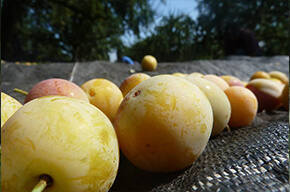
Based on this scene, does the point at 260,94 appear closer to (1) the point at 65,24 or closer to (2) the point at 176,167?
(2) the point at 176,167

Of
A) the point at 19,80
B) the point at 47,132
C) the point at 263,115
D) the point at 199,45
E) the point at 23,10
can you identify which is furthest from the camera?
the point at 199,45

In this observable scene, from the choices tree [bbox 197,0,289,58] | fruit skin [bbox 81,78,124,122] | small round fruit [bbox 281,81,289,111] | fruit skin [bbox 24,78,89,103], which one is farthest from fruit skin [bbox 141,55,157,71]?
tree [bbox 197,0,289,58]

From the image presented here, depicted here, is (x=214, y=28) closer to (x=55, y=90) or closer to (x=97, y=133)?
(x=55, y=90)

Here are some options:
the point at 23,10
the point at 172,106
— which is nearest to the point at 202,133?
the point at 172,106

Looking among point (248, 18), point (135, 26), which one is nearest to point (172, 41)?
point (135, 26)

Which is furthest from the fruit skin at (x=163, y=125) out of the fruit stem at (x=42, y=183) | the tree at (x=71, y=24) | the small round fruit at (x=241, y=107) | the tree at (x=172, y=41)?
the tree at (x=71, y=24)

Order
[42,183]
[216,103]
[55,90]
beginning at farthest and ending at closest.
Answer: [216,103] < [55,90] < [42,183]

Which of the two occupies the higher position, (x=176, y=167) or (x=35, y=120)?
(x=35, y=120)
